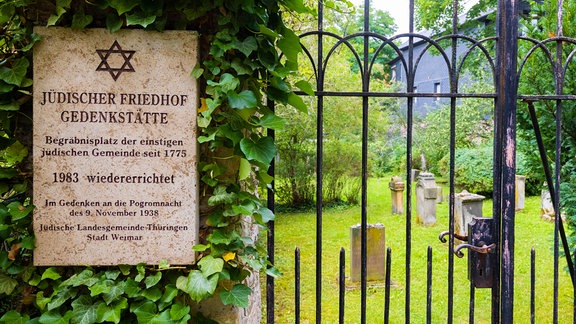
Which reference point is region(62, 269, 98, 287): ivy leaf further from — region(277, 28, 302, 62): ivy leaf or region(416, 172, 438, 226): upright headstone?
region(416, 172, 438, 226): upright headstone

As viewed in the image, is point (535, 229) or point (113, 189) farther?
point (535, 229)

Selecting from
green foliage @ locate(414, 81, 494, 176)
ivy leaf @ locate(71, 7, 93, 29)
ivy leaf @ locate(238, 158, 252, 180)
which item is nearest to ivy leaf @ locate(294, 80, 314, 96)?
ivy leaf @ locate(238, 158, 252, 180)

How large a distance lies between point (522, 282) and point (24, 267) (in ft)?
16.1

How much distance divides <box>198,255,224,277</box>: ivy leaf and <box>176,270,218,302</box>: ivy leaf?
0.07 feet

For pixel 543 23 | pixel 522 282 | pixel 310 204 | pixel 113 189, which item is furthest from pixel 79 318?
pixel 310 204

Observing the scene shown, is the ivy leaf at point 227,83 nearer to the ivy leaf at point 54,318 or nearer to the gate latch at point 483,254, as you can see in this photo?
the ivy leaf at point 54,318

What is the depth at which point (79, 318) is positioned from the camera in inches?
61.4

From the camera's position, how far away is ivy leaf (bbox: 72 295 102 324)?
1.56 meters

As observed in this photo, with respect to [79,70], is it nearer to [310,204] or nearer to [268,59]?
[268,59]

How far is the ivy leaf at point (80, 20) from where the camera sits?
5.18 feet

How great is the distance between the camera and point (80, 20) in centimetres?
158

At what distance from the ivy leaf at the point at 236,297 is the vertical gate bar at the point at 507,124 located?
134 centimetres

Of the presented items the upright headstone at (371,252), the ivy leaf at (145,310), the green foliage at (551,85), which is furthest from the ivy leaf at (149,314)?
the upright headstone at (371,252)

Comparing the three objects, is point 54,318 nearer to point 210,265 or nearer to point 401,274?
point 210,265
